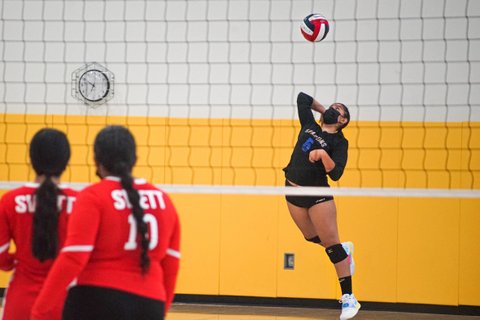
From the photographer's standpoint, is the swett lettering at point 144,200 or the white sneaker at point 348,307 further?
the white sneaker at point 348,307

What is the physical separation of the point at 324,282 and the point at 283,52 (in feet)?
8.47

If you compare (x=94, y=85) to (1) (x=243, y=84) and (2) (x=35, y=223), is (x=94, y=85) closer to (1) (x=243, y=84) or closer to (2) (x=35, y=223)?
(1) (x=243, y=84)

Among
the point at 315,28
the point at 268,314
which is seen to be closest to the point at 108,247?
the point at 315,28

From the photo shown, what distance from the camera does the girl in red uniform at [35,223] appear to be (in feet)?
11.9

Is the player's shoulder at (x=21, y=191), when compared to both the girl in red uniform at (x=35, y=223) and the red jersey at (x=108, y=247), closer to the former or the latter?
the girl in red uniform at (x=35, y=223)

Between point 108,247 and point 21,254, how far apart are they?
0.53m

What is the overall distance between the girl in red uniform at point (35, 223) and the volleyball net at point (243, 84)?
5539mm

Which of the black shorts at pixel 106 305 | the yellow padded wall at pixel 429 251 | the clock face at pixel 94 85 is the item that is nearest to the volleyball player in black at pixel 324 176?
the yellow padded wall at pixel 429 251

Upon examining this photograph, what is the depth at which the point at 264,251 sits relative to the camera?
374 inches

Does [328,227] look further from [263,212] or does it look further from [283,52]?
[283,52]

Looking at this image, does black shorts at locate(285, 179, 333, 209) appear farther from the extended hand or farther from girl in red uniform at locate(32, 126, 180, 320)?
girl in red uniform at locate(32, 126, 180, 320)

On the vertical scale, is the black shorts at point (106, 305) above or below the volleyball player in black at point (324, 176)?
below

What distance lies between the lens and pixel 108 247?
11.0 ft

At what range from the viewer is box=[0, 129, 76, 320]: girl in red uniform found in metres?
3.61
